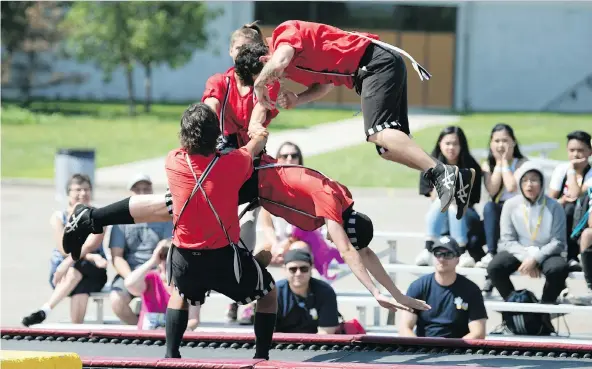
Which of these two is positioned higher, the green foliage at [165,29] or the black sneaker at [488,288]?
the green foliage at [165,29]

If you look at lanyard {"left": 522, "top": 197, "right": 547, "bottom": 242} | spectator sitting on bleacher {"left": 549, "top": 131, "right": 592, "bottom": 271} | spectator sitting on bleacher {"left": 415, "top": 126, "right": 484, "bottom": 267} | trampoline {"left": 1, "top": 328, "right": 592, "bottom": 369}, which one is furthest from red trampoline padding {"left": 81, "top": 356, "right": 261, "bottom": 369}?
spectator sitting on bleacher {"left": 549, "top": 131, "right": 592, "bottom": 271}

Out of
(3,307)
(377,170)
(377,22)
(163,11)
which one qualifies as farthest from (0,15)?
(3,307)

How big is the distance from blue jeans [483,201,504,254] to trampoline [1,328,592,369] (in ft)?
7.16

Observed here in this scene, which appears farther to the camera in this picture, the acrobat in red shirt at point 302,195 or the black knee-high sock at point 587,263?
the black knee-high sock at point 587,263

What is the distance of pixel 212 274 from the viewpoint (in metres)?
6.57

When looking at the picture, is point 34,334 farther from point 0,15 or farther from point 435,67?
point 435,67

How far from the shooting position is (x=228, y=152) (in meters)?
6.49

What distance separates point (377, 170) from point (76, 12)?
52.9 ft

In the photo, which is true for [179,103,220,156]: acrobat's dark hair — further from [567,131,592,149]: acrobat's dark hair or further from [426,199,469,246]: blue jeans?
[567,131,592,149]: acrobat's dark hair

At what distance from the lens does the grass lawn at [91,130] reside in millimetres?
25078

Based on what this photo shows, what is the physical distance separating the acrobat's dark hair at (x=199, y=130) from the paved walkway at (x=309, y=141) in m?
14.5

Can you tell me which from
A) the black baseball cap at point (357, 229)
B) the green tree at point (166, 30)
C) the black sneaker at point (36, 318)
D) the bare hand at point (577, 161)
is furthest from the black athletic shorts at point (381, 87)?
the green tree at point (166, 30)

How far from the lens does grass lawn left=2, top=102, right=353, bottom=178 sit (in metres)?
25.1

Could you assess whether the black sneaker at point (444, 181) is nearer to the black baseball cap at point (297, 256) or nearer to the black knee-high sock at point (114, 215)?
the black baseball cap at point (297, 256)
